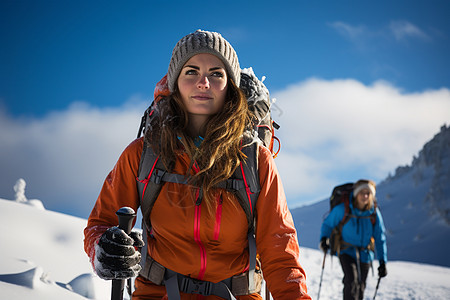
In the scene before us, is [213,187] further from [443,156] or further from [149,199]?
[443,156]

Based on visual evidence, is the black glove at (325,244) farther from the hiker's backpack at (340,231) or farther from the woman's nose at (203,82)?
the woman's nose at (203,82)

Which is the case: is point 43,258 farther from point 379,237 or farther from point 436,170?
point 436,170

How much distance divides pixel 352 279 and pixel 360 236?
0.76 m

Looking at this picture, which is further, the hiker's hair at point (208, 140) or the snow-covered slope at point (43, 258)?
the snow-covered slope at point (43, 258)

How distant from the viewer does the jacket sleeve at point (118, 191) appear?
2150 mm

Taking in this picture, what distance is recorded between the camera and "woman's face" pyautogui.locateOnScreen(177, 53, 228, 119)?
2.32 metres

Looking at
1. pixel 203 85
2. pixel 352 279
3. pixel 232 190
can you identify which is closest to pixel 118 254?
pixel 232 190

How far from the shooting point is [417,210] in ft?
209

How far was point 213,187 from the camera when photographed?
2.15 metres

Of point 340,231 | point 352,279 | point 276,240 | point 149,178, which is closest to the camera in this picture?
point 276,240

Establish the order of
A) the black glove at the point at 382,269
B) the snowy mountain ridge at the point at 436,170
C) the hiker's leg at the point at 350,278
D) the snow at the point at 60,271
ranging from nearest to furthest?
the snow at the point at 60,271 → the hiker's leg at the point at 350,278 → the black glove at the point at 382,269 → the snowy mountain ridge at the point at 436,170

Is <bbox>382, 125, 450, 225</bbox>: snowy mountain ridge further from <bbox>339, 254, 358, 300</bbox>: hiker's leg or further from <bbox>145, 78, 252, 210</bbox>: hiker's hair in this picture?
<bbox>145, 78, 252, 210</bbox>: hiker's hair

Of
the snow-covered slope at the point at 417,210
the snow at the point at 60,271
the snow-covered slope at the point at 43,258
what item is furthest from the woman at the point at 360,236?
the snow-covered slope at the point at 417,210

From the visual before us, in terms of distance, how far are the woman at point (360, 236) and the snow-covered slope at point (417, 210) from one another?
34646 millimetres
